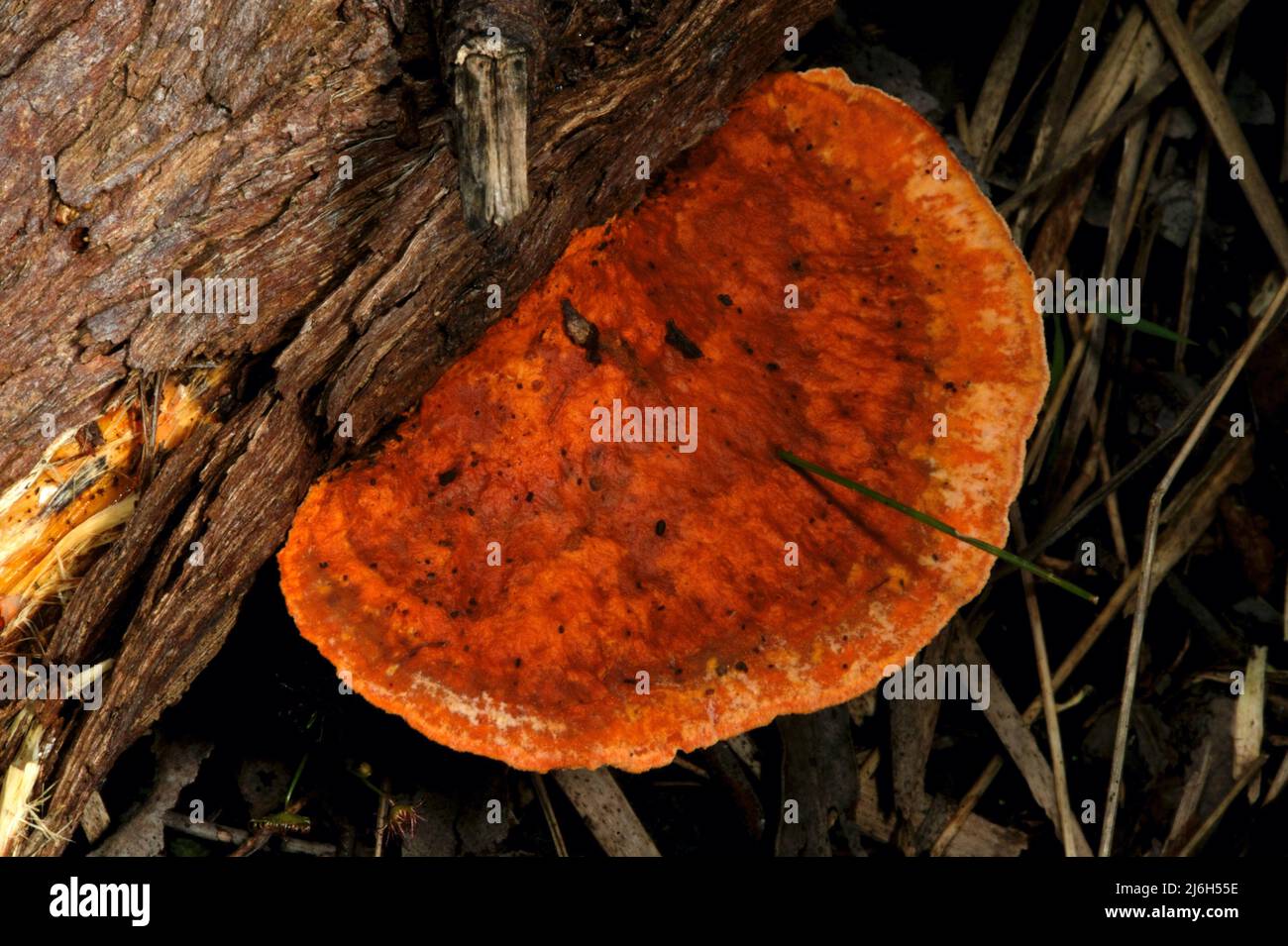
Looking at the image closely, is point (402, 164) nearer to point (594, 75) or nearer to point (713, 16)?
point (594, 75)

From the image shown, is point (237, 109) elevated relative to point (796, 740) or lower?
elevated

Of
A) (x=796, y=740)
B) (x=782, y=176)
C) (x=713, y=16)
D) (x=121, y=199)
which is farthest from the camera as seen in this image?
(x=796, y=740)

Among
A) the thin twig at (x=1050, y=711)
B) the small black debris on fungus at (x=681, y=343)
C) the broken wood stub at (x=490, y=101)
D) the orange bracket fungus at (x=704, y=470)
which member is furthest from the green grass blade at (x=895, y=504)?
the broken wood stub at (x=490, y=101)

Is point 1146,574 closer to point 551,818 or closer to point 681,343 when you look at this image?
point 681,343

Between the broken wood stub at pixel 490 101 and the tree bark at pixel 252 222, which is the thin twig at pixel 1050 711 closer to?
the tree bark at pixel 252 222

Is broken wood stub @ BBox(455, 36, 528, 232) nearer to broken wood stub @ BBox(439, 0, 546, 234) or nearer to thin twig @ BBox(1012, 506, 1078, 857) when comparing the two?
broken wood stub @ BBox(439, 0, 546, 234)

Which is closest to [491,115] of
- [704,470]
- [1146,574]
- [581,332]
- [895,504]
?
[581,332]

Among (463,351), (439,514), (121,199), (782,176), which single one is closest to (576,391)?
(463,351)
